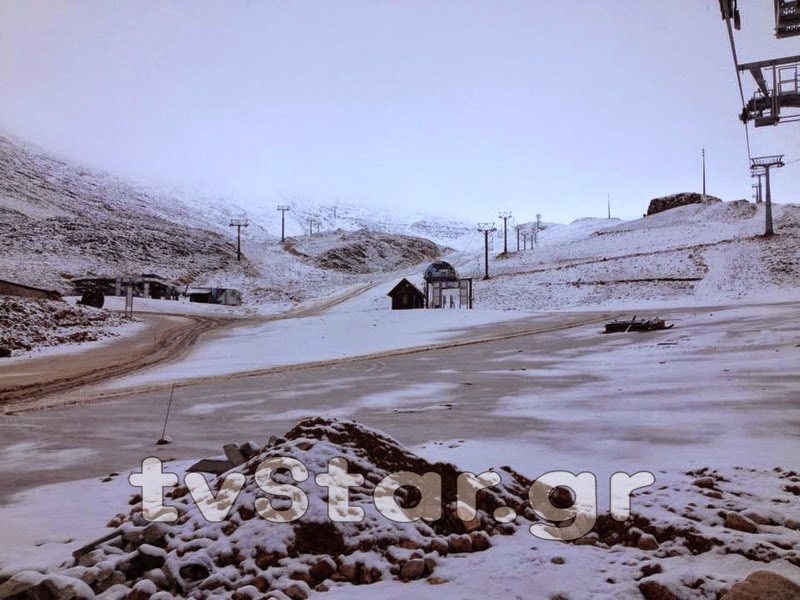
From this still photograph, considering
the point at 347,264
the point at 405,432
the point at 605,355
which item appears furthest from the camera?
the point at 347,264

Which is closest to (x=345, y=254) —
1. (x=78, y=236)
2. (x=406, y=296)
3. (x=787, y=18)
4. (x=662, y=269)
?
(x=78, y=236)

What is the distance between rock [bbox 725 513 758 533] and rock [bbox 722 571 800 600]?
0.98 m

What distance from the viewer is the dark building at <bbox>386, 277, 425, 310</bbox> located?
5388 centimetres

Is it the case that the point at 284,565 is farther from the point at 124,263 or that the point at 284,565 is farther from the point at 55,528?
the point at 124,263

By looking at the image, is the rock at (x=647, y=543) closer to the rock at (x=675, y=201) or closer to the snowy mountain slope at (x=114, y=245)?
the snowy mountain slope at (x=114, y=245)

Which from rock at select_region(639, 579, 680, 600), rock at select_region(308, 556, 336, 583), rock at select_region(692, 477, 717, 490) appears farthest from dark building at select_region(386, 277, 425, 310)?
rock at select_region(639, 579, 680, 600)

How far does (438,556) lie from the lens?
145 inches

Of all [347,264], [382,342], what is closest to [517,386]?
[382,342]

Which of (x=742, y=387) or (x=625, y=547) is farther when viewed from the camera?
(x=742, y=387)

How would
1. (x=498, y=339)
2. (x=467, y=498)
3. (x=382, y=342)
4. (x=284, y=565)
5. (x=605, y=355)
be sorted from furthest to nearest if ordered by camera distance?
(x=382, y=342), (x=498, y=339), (x=605, y=355), (x=467, y=498), (x=284, y=565)

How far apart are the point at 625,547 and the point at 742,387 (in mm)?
7185

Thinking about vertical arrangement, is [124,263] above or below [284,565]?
above

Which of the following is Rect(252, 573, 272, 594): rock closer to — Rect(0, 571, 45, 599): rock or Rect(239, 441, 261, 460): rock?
Rect(0, 571, 45, 599): rock

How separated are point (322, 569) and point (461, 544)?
3.05ft
